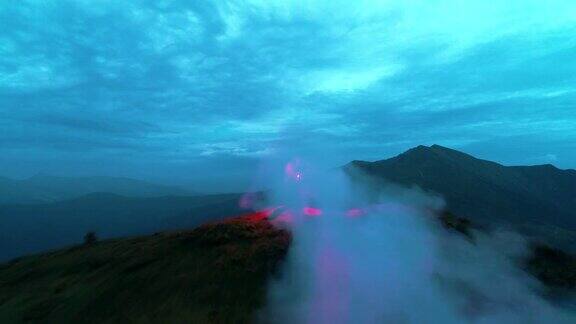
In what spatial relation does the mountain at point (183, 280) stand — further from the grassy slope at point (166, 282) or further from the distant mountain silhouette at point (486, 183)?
the distant mountain silhouette at point (486, 183)

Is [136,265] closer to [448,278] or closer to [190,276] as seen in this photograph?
[190,276]

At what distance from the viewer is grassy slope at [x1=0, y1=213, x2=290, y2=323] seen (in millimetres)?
19875

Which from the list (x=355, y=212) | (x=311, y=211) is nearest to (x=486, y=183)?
(x=355, y=212)

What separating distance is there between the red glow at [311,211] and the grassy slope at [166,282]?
11.2 ft

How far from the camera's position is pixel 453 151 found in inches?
5438

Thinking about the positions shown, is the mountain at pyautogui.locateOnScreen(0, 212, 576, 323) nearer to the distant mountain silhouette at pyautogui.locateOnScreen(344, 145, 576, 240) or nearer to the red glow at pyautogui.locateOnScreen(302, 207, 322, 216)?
the red glow at pyautogui.locateOnScreen(302, 207, 322, 216)

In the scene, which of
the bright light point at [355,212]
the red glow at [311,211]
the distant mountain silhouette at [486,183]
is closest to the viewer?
the bright light point at [355,212]

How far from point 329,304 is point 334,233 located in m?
7.31

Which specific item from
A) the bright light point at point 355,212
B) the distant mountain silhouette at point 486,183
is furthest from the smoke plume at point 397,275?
the distant mountain silhouette at point 486,183

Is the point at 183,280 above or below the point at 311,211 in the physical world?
below

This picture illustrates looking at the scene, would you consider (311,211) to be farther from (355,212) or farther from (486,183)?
(486,183)

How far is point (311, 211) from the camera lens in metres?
30.0

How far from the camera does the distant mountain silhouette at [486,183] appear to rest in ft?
332

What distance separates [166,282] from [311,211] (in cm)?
1134
